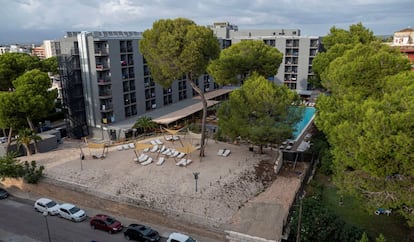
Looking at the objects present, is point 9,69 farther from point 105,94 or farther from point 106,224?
point 106,224

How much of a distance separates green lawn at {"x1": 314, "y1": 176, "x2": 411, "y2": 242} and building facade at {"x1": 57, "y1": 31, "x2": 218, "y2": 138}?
2789 centimetres

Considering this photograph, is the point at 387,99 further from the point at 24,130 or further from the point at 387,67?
the point at 24,130

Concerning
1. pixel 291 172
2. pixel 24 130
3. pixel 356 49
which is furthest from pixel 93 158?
Answer: pixel 356 49

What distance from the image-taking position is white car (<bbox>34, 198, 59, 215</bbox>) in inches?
870

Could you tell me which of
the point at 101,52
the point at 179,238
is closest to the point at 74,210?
the point at 179,238

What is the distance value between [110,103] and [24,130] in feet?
38.4

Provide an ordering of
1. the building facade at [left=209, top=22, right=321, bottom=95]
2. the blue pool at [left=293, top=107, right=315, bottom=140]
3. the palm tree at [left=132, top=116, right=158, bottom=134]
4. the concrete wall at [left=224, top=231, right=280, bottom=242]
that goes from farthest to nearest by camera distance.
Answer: the building facade at [left=209, top=22, right=321, bottom=95] → the blue pool at [left=293, top=107, right=315, bottom=140] → the palm tree at [left=132, top=116, right=158, bottom=134] → the concrete wall at [left=224, top=231, right=280, bottom=242]

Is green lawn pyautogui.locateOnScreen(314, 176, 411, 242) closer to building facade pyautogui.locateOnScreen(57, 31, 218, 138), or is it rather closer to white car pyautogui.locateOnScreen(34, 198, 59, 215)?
white car pyautogui.locateOnScreen(34, 198, 59, 215)

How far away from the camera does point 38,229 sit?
20.6 m

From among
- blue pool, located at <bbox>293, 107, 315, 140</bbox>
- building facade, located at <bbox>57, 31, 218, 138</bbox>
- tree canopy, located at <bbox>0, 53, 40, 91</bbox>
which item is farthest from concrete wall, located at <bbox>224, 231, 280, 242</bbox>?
tree canopy, located at <bbox>0, 53, 40, 91</bbox>

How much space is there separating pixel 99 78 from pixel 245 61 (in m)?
18.5

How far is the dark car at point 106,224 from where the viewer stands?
19688 mm

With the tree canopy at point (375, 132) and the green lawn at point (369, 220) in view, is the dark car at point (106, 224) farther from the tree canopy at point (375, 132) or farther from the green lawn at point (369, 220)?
the green lawn at point (369, 220)

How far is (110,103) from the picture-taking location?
3916cm
